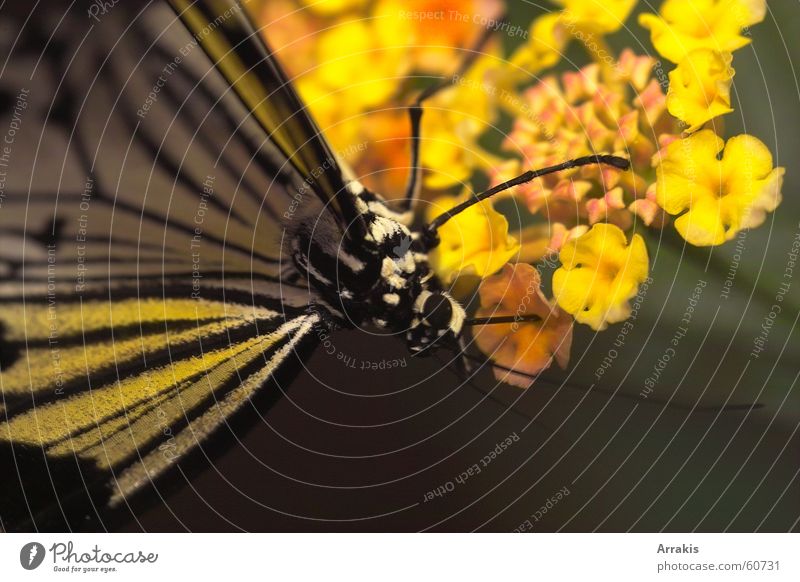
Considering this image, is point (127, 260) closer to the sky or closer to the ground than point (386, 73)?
closer to the ground

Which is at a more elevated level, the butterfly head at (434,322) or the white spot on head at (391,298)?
the white spot on head at (391,298)

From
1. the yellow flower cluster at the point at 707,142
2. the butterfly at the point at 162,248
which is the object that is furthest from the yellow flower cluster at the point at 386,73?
the yellow flower cluster at the point at 707,142

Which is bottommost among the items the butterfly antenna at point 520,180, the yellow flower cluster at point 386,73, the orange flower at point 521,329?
the orange flower at point 521,329

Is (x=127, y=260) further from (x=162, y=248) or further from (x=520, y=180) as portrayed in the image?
(x=520, y=180)

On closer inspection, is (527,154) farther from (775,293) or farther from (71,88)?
(71,88)

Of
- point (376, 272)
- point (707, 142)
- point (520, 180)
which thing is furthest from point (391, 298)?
point (707, 142)

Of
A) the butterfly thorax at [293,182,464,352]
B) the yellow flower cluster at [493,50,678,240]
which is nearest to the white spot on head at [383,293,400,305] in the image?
the butterfly thorax at [293,182,464,352]

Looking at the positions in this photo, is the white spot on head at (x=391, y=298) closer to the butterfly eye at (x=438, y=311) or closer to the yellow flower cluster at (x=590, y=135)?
the butterfly eye at (x=438, y=311)
